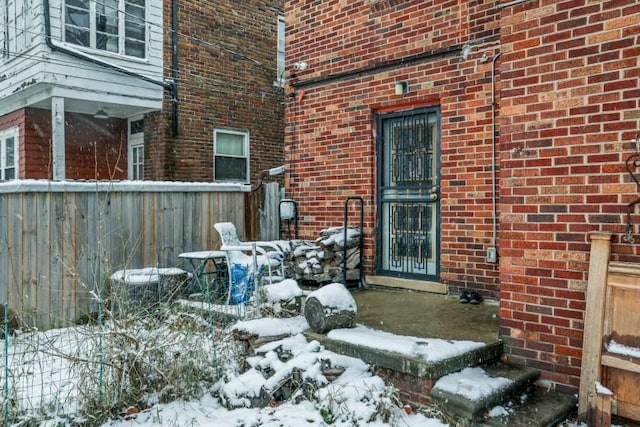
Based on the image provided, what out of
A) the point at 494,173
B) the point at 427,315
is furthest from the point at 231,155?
the point at 427,315

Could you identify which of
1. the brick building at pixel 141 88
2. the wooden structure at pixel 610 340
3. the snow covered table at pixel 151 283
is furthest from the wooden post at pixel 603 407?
the brick building at pixel 141 88

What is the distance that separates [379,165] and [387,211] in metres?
0.59

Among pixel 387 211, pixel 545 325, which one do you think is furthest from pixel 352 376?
pixel 387 211

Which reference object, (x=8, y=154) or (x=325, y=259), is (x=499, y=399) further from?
(x=8, y=154)

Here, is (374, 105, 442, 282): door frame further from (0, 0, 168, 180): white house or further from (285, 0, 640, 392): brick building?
(0, 0, 168, 180): white house

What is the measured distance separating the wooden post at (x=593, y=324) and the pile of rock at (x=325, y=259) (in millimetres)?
3144

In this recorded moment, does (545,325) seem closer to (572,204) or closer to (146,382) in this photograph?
(572,204)

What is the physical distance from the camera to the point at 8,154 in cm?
1120

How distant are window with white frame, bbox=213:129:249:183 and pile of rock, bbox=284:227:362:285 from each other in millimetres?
5457

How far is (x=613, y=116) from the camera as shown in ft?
10.5

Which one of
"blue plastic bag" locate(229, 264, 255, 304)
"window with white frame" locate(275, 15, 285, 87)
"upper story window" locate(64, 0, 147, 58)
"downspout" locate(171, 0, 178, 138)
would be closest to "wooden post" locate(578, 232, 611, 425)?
"blue plastic bag" locate(229, 264, 255, 304)

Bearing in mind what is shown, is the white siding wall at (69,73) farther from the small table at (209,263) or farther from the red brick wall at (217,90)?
the small table at (209,263)

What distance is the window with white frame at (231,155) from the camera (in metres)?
11.1

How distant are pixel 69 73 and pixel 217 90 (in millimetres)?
3017
